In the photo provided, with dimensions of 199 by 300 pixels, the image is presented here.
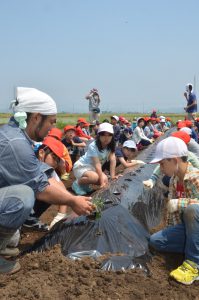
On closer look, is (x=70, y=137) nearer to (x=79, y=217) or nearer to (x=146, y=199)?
(x=146, y=199)

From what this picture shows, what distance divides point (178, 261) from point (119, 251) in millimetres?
643

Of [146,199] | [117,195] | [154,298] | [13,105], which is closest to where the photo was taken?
[154,298]

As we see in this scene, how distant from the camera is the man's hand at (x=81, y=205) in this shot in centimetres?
300

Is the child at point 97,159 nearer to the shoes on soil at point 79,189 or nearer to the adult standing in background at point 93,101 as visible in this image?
the shoes on soil at point 79,189

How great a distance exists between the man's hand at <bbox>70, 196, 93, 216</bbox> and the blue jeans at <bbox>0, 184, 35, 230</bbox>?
394 millimetres

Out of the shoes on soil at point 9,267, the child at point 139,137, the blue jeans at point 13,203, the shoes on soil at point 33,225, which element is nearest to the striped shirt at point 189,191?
the blue jeans at point 13,203

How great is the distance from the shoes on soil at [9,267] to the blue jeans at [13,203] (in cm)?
30

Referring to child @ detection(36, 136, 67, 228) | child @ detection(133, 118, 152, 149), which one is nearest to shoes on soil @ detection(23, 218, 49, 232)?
child @ detection(36, 136, 67, 228)

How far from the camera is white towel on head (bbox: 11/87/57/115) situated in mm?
2922

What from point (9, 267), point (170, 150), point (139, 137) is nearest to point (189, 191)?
point (170, 150)

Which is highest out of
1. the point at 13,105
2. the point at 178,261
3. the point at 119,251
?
the point at 13,105

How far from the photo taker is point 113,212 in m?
3.52

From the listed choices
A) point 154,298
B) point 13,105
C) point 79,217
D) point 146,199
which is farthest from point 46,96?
point 146,199

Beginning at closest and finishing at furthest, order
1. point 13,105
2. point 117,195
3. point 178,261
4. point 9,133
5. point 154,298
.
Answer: point 154,298, point 9,133, point 13,105, point 178,261, point 117,195
